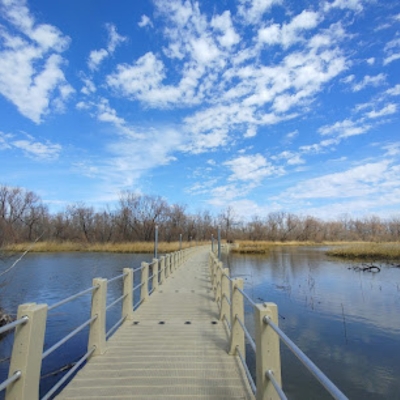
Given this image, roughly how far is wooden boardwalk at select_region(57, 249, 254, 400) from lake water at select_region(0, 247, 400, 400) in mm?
2035

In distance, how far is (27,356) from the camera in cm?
237

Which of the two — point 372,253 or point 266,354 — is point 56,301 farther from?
point 372,253

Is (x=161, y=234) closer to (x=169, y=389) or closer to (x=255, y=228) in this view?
Result: (x=255, y=228)

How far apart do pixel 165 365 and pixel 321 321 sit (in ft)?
24.1

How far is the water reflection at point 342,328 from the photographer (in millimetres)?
5953

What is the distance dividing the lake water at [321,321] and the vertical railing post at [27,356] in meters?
4.36

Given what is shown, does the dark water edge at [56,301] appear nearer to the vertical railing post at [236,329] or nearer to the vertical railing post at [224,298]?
the vertical railing post at [224,298]

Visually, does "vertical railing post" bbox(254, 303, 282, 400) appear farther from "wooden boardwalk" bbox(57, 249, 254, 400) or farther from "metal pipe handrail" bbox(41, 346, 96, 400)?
"metal pipe handrail" bbox(41, 346, 96, 400)

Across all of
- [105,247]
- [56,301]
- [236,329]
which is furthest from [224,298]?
[105,247]

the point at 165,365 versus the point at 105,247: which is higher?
the point at 105,247

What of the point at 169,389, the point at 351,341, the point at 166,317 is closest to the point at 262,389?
the point at 169,389

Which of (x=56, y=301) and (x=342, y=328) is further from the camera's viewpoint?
(x=56, y=301)

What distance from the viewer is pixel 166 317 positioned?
6758 millimetres

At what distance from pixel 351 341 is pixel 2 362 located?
8.51m
